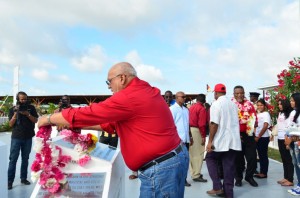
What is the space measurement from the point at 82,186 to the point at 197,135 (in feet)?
14.0

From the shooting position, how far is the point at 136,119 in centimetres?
229

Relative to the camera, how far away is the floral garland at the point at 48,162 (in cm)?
235

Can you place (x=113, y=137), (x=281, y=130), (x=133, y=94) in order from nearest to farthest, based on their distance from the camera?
(x=133, y=94) → (x=281, y=130) → (x=113, y=137)

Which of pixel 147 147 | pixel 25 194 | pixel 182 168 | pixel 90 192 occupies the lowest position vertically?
pixel 25 194

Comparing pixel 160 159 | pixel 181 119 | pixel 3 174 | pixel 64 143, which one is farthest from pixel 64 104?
pixel 160 159

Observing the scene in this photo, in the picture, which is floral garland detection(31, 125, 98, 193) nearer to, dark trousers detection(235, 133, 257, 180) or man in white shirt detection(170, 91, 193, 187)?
man in white shirt detection(170, 91, 193, 187)

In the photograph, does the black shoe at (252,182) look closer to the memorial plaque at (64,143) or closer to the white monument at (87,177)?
the white monument at (87,177)

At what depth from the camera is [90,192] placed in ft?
8.22

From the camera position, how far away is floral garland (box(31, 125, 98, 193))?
2.35 metres

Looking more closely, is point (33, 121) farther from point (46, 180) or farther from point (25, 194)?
point (46, 180)

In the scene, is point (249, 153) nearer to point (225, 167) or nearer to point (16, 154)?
point (225, 167)

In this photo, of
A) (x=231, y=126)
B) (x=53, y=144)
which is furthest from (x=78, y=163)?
(x=231, y=126)

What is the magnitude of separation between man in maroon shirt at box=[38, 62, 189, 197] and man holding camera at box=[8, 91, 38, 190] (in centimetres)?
362

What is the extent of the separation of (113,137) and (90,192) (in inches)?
159
